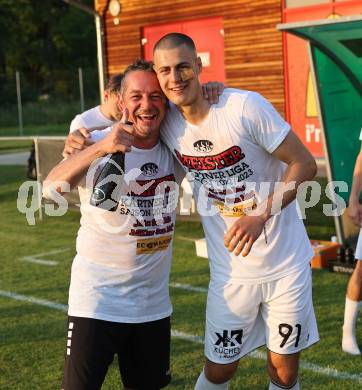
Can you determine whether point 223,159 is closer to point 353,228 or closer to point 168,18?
point 353,228

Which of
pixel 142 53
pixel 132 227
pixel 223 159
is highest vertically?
pixel 142 53

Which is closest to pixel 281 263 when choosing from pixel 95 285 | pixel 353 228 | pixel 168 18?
pixel 95 285

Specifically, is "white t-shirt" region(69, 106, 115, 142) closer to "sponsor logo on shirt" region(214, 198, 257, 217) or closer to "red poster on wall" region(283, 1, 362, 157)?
"sponsor logo on shirt" region(214, 198, 257, 217)

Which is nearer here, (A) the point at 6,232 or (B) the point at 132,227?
(B) the point at 132,227

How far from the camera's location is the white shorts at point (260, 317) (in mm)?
3182

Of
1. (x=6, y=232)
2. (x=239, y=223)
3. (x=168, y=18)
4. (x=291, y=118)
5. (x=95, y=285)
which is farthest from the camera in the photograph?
(x=168, y=18)

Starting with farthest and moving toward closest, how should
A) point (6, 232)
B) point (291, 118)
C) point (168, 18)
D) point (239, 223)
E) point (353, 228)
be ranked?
point (168, 18) < point (291, 118) < point (6, 232) < point (353, 228) < point (239, 223)

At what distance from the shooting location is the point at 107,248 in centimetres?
304

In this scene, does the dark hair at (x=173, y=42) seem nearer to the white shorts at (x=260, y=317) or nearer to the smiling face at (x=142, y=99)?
the smiling face at (x=142, y=99)

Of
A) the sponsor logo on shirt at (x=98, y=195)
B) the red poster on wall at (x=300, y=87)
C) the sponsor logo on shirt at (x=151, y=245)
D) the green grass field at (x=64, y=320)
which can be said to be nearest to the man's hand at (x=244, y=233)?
the sponsor logo on shirt at (x=151, y=245)

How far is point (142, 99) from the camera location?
294 cm

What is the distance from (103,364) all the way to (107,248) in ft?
1.77

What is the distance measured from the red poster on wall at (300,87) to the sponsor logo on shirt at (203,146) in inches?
367

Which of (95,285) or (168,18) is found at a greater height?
(168,18)
